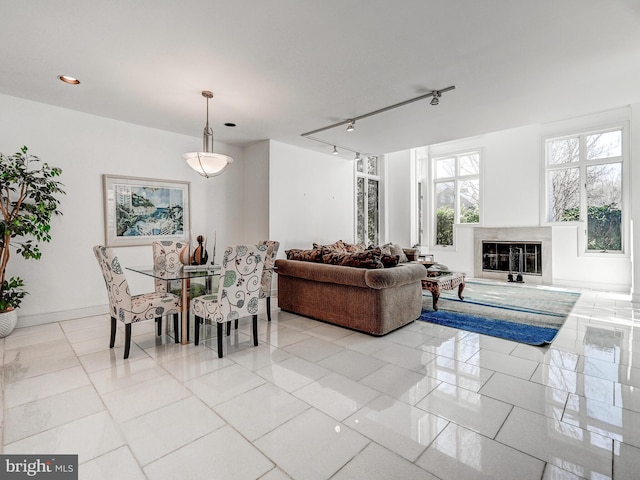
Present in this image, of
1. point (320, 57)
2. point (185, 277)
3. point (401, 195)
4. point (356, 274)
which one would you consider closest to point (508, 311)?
point (356, 274)

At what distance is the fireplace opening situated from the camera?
Result: 6.76m

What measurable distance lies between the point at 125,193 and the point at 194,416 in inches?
144

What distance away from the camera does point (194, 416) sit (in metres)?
1.99

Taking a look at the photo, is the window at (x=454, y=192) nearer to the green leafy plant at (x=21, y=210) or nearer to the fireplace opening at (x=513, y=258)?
the fireplace opening at (x=513, y=258)

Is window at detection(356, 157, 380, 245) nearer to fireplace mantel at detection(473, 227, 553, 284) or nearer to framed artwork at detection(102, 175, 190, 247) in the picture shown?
fireplace mantel at detection(473, 227, 553, 284)

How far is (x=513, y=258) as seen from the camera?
23.1 ft

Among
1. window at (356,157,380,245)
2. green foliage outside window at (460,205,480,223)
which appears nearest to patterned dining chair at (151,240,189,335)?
window at (356,157,380,245)

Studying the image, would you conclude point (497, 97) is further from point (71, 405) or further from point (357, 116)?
point (71, 405)

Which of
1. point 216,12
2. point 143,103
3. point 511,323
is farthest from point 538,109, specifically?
point 143,103

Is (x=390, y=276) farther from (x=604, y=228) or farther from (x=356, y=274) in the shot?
(x=604, y=228)

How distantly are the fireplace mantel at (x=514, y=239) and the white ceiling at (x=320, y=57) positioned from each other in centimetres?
301

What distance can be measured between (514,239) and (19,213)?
8361 millimetres

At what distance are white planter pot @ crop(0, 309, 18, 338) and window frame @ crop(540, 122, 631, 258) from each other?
8.62 meters

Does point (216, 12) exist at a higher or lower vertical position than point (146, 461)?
higher
